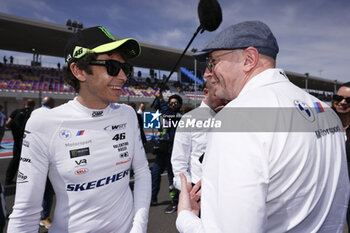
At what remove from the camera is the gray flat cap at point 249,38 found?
986mm

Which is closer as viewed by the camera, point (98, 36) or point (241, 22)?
point (241, 22)

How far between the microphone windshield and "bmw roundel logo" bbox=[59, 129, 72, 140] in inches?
54.2

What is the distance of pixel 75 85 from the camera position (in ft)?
4.81

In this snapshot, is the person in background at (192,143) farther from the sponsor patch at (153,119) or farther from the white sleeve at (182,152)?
the sponsor patch at (153,119)

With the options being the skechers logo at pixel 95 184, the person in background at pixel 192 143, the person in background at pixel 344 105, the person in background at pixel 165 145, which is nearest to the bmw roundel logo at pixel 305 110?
the skechers logo at pixel 95 184

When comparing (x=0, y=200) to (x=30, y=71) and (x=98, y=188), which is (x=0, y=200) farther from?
(x=30, y=71)

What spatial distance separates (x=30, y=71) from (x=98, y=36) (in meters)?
30.8

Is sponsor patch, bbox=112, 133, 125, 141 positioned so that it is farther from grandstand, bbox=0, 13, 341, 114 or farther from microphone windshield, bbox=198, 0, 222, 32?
grandstand, bbox=0, 13, 341, 114

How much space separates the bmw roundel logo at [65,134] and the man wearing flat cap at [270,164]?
81 cm

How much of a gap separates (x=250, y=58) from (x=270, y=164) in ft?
1.82

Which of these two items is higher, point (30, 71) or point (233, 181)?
point (30, 71)

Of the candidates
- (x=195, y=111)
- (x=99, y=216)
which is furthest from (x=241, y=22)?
(x=195, y=111)

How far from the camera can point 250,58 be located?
39.2 inches

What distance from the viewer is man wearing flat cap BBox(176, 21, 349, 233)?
2.10ft
